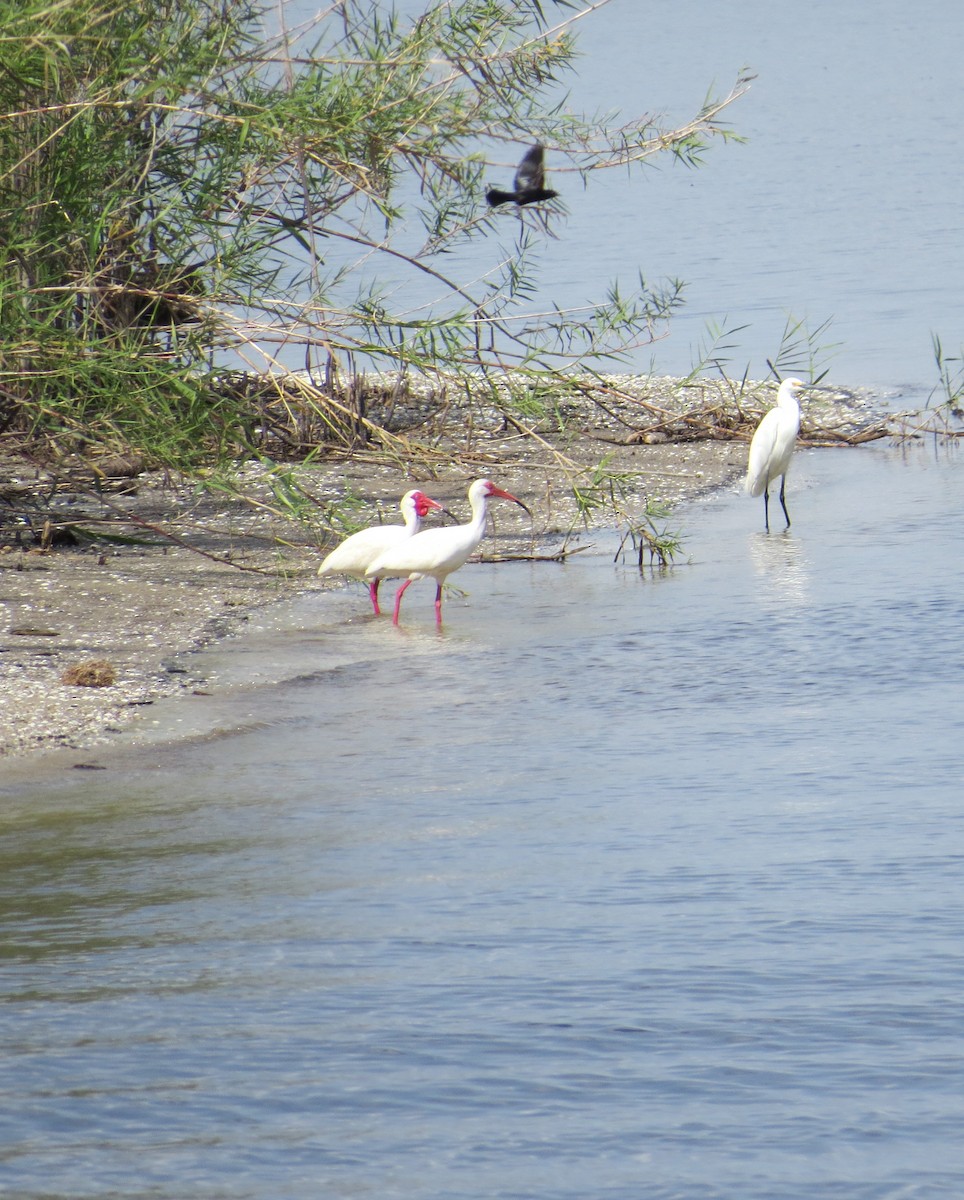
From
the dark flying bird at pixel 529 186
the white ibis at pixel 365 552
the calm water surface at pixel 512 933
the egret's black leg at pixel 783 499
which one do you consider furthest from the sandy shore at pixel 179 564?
the dark flying bird at pixel 529 186

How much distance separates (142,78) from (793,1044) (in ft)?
27.1

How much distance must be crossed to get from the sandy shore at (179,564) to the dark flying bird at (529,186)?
2.07 m

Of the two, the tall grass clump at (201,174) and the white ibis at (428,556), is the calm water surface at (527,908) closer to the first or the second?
the white ibis at (428,556)

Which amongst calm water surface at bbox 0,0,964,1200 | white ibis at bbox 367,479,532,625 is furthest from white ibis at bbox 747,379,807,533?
white ibis at bbox 367,479,532,625

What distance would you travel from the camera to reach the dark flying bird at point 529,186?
48.0 feet

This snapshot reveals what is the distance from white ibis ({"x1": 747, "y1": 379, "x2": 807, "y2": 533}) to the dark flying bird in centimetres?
238

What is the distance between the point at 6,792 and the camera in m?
7.88

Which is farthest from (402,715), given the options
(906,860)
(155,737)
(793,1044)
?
(793,1044)

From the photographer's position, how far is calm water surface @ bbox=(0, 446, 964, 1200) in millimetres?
4949

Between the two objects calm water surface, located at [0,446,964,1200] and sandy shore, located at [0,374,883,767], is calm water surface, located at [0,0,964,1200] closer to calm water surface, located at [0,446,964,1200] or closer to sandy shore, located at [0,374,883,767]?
calm water surface, located at [0,446,964,1200]

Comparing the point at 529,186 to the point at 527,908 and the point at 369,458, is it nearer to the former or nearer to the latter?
the point at 369,458

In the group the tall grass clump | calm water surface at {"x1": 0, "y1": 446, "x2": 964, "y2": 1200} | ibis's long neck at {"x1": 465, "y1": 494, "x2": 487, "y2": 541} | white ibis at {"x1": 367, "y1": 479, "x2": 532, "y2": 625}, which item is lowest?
calm water surface at {"x1": 0, "y1": 446, "x2": 964, "y2": 1200}

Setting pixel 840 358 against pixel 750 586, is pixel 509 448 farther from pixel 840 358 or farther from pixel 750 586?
pixel 840 358

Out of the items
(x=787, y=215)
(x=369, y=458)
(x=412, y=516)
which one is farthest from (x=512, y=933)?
(x=787, y=215)
